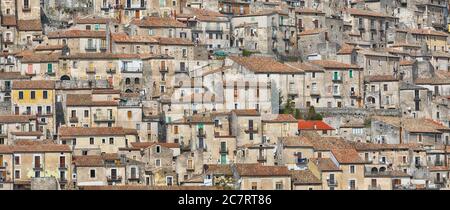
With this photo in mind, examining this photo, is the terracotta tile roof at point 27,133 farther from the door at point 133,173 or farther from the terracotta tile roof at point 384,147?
the terracotta tile roof at point 384,147

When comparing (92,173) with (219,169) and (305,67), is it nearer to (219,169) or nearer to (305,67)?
(219,169)

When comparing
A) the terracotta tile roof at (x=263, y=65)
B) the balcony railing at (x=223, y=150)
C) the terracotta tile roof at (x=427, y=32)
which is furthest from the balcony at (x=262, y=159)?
the terracotta tile roof at (x=427, y=32)

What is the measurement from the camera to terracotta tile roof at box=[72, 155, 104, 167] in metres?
41.7

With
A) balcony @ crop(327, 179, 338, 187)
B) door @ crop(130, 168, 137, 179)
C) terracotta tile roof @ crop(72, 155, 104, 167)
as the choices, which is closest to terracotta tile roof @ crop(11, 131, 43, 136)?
terracotta tile roof @ crop(72, 155, 104, 167)

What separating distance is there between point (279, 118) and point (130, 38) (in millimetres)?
10446

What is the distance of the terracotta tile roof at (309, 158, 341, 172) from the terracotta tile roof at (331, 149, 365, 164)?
36 cm

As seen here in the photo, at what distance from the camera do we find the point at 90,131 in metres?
45.2

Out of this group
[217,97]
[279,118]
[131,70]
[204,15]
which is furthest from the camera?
[204,15]

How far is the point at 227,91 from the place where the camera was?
51438mm

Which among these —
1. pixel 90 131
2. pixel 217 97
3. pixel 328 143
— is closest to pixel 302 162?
pixel 328 143

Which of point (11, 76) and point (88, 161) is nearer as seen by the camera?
point (88, 161)

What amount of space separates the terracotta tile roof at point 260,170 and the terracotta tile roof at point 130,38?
48.7ft

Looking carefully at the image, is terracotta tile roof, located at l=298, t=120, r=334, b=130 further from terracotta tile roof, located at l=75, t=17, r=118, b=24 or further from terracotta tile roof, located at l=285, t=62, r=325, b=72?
terracotta tile roof, located at l=75, t=17, r=118, b=24

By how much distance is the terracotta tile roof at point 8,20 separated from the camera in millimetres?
57784
